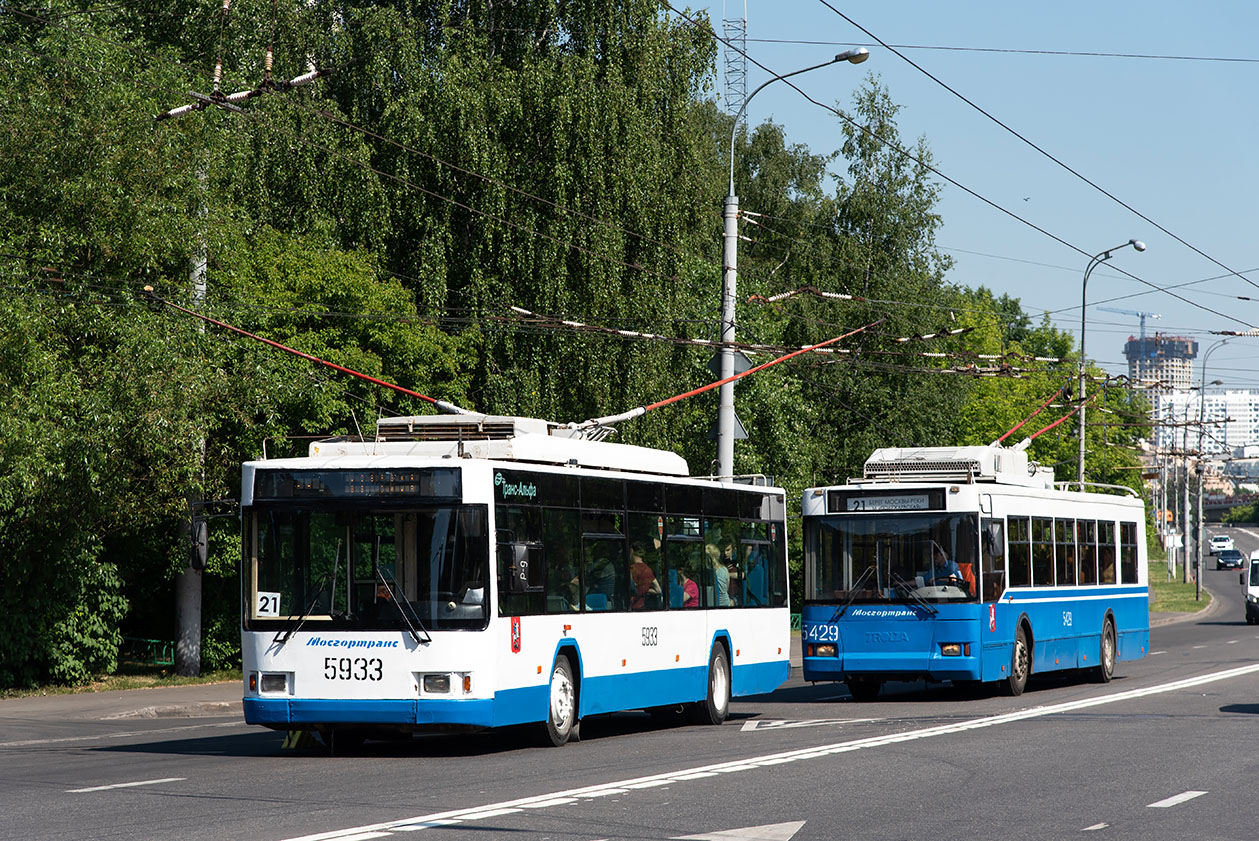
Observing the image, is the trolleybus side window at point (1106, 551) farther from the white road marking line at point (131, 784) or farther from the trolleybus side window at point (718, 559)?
the white road marking line at point (131, 784)

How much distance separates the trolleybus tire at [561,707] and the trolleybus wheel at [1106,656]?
12166 millimetres

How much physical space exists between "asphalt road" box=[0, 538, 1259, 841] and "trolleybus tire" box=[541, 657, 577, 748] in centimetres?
17

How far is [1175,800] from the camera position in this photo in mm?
11047

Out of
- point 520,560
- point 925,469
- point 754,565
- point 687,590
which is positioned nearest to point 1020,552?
point 925,469

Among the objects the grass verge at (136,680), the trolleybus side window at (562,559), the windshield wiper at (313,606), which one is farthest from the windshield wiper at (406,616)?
the grass verge at (136,680)

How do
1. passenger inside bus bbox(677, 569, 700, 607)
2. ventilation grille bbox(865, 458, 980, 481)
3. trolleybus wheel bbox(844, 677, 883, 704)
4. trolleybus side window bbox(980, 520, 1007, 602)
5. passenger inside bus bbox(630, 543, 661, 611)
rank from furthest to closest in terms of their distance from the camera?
1. trolleybus wheel bbox(844, 677, 883, 704)
2. ventilation grille bbox(865, 458, 980, 481)
3. trolleybus side window bbox(980, 520, 1007, 602)
4. passenger inside bus bbox(677, 569, 700, 607)
5. passenger inside bus bbox(630, 543, 661, 611)

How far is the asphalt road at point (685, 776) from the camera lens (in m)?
9.78

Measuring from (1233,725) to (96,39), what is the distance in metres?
18.0

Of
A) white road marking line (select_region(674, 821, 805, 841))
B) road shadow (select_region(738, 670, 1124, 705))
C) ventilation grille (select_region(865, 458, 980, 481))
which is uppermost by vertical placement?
ventilation grille (select_region(865, 458, 980, 481))

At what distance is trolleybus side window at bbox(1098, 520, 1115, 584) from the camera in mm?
25641

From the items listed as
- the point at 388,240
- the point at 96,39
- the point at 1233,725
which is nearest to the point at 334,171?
the point at 388,240

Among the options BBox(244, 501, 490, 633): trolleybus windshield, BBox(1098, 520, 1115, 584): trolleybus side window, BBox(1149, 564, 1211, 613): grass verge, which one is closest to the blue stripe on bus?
BBox(244, 501, 490, 633): trolleybus windshield

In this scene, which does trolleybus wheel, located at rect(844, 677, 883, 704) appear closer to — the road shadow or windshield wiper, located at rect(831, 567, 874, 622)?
the road shadow

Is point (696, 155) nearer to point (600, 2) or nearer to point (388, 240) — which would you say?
point (600, 2)
